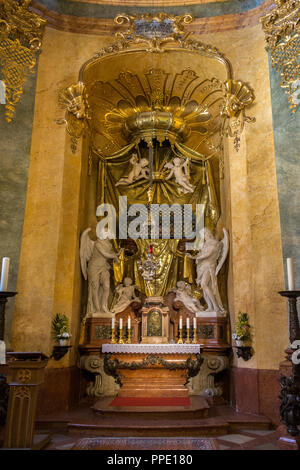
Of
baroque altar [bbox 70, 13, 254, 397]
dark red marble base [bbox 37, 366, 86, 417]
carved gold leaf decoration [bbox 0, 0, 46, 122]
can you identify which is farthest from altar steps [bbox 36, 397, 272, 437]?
Answer: carved gold leaf decoration [bbox 0, 0, 46, 122]

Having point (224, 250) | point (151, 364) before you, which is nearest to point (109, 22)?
point (224, 250)

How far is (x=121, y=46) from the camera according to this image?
766cm

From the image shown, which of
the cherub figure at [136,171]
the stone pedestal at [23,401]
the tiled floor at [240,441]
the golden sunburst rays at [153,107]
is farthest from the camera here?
the cherub figure at [136,171]

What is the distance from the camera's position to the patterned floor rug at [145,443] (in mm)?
4484

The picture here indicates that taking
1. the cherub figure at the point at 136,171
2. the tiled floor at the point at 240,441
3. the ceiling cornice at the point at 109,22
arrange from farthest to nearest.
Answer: the cherub figure at the point at 136,171, the ceiling cornice at the point at 109,22, the tiled floor at the point at 240,441

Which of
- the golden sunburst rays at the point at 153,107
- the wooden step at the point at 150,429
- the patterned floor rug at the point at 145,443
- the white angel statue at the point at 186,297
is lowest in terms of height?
the patterned floor rug at the point at 145,443

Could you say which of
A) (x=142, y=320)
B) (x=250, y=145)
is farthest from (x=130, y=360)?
(x=250, y=145)

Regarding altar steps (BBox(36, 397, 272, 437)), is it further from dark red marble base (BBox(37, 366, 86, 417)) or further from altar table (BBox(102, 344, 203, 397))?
altar table (BBox(102, 344, 203, 397))

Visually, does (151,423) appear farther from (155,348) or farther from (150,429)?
(155,348)

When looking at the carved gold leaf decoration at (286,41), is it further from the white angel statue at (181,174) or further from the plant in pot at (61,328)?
the plant in pot at (61,328)

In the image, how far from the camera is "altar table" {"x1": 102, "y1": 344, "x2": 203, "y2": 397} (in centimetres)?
639

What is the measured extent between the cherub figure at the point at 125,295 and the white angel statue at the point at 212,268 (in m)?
1.32

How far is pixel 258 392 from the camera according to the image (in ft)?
19.0

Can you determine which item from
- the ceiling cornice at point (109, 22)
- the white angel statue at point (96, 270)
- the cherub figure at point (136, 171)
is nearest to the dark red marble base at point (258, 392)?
the white angel statue at point (96, 270)
